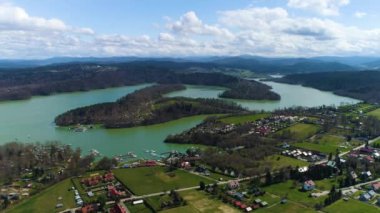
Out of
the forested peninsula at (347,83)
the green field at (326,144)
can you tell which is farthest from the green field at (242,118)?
the forested peninsula at (347,83)

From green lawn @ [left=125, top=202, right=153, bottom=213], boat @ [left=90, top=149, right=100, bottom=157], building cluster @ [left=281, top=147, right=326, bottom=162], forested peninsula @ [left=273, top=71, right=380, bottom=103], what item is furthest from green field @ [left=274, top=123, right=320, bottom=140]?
forested peninsula @ [left=273, top=71, right=380, bottom=103]

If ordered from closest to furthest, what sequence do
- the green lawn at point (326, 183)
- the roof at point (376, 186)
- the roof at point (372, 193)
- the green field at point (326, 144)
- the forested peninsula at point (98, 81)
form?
the roof at point (372, 193) → the roof at point (376, 186) → the green lawn at point (326, 183) → the green field at point (326, 144) → the forested peninsula at point (98, 81)

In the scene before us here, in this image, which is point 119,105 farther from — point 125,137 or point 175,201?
point 175,201

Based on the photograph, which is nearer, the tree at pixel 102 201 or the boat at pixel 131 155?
the tree at pixel 102 201

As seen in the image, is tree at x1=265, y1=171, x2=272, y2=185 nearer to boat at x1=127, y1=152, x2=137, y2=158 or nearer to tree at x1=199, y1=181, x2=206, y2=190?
tree at x1=199, y1=181, x2=206, y2=190

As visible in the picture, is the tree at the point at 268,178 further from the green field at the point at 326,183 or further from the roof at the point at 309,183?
the green field at the point at 326,183

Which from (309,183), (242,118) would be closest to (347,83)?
(242,118)

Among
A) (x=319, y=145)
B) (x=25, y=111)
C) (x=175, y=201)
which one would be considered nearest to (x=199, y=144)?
(x=319, y=145)
